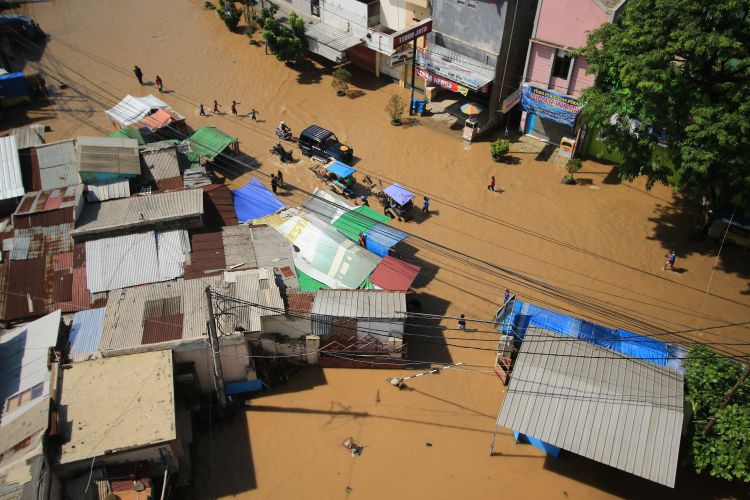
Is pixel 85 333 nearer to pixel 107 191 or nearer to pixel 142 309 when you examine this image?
pixel 142 309

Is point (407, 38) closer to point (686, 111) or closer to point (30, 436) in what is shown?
point (686, 111)

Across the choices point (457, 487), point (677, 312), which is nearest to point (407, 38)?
point (677, 312)

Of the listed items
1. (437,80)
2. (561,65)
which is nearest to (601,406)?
(561,65)

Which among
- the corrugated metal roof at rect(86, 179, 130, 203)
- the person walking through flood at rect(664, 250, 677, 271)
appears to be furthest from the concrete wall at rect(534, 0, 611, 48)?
the corrugated metal roof at rect(86, 179, 130, 203)

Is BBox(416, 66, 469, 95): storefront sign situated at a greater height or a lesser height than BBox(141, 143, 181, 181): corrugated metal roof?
greater

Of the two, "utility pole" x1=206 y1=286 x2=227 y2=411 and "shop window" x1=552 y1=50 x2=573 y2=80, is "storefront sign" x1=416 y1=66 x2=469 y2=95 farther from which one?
"utility pole" x1=206 y1=286 x2=227 y2=411
